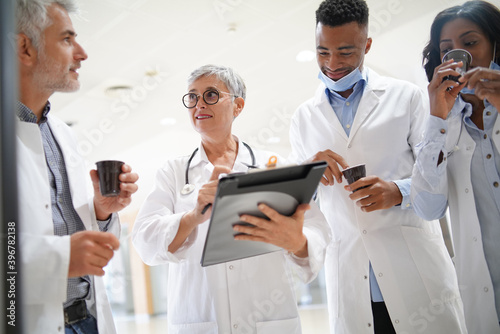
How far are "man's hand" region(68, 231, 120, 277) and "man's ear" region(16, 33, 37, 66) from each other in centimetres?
64

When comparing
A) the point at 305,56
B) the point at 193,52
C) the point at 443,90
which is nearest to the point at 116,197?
the point at 443,90

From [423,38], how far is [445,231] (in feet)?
11.3

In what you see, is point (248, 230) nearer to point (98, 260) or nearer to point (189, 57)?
point (98, 260)

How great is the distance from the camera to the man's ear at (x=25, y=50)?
1448 millimetres

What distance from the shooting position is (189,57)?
468 cm

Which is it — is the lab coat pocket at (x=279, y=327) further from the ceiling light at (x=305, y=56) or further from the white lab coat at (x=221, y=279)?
the ceiling light at (x=305, y=56)

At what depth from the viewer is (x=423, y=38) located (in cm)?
427

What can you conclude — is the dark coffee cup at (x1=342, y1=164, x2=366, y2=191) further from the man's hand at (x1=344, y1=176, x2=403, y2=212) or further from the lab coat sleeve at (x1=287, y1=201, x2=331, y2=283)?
the lab coat sleeve at (x1=287, y1=201, x2=331, y2=283)

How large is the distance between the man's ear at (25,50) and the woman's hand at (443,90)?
144 cm

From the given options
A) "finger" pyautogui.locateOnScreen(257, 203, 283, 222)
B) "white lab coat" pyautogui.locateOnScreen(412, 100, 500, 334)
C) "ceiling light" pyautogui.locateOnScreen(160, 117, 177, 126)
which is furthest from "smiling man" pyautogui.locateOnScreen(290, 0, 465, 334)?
"ceiling light" pyautogui.locateOnScreen(160, 117, 177, 126)

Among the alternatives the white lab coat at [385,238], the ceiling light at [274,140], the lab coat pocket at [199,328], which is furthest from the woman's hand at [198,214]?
the ceiling light at [274,140]

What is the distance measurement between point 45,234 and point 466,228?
1.48 m

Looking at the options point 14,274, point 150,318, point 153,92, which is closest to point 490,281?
point 14,274

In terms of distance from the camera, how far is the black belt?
145cm
